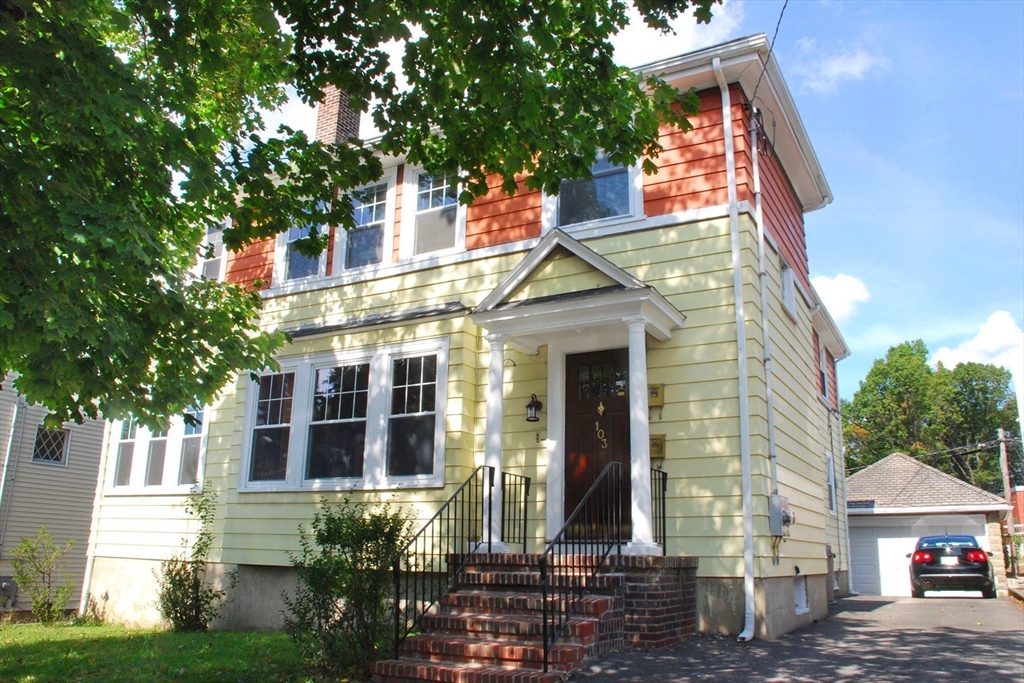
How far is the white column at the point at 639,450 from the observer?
26.9 ft

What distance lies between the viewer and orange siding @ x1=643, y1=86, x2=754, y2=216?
384 inches

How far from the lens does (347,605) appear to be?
7320mm

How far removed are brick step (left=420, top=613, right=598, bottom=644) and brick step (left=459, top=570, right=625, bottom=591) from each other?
42 centimetres

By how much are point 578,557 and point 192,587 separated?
20.4 feet

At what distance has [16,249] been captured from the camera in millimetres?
6164

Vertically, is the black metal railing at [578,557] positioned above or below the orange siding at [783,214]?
below

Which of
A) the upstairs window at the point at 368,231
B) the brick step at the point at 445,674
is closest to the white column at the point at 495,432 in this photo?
the brick step at the point at 445,674

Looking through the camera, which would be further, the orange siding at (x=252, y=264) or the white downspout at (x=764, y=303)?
the orange siding at (x=252, y=264)

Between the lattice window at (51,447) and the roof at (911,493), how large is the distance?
68.1 ft

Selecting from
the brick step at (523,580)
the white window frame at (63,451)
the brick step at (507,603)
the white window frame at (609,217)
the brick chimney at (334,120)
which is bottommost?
the brick step at (507,603)

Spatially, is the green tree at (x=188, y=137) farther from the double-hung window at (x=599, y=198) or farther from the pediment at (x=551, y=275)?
the double-hung window at (x=599, y=198)

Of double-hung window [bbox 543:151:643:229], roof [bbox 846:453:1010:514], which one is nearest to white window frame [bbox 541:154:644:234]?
double-hung window [bbox 543:151:643:229]

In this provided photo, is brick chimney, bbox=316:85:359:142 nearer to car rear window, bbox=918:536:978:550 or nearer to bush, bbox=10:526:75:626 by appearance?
bush, bbox=10:526:75:626

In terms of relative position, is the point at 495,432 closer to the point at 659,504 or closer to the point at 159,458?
the point at 659,504
